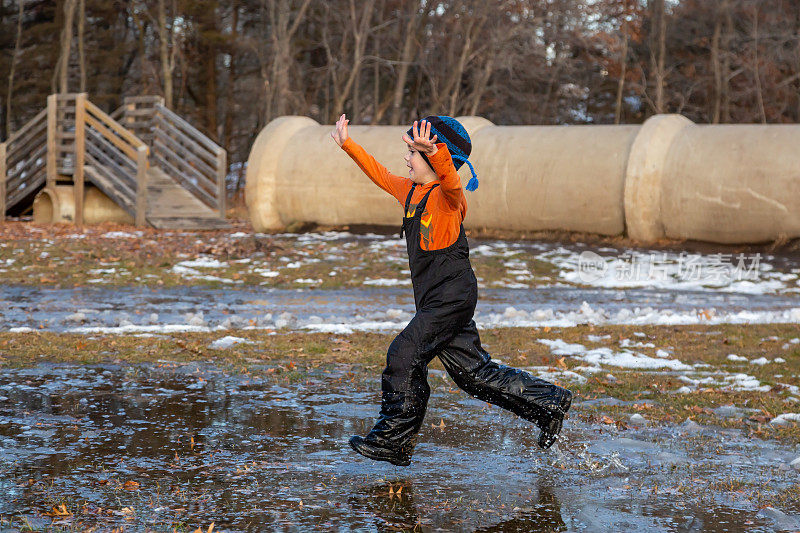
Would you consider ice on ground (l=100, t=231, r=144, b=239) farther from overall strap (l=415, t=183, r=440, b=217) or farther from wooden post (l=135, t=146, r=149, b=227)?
overall strap (l=415, t=183, r=440, b=217)

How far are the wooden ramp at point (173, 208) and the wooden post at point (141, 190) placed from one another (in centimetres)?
14

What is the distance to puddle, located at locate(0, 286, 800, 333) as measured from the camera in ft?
32.3

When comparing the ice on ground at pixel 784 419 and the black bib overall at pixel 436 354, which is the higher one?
the black bib overall at pixel 436 354

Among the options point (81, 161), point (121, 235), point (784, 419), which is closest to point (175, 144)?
point (81, 161)

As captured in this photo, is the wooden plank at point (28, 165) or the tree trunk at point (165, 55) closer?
the wooden plank at point (28, 165)

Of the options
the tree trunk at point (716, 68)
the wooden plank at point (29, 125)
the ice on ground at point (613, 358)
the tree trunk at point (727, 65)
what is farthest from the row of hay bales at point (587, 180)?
the tree trunk at point (727, 65)

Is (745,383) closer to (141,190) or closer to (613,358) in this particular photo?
(613,358)

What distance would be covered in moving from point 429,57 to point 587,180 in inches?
697

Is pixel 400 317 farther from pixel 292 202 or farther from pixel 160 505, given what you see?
pixel 292 202

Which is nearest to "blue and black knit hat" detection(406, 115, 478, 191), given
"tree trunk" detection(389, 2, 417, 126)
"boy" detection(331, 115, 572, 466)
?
"boy" detection(331, 115, 572, 466)

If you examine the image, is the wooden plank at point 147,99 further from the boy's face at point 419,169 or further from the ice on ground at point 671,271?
the boy's face at point 419,169

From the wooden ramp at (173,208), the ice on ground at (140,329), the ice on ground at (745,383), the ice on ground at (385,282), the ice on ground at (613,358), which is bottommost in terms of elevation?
the ice on ground at (745,383)

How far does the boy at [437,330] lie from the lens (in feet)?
16.2

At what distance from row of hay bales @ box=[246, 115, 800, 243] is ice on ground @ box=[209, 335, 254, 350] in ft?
31.7
